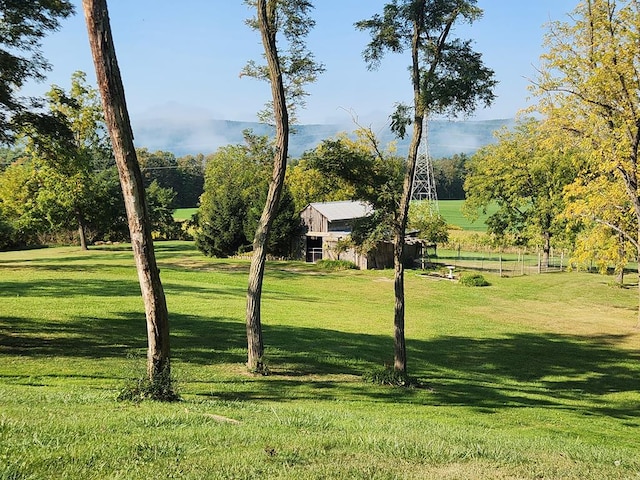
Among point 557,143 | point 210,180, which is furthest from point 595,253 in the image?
point 210,180

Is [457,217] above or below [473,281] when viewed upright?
above

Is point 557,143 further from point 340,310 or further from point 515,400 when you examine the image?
point 515,400

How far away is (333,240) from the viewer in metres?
49.2

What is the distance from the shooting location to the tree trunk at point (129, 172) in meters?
7.66

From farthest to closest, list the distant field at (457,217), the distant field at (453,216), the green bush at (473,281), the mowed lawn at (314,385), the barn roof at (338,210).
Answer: the distant field at (457,217) < the distant field at (453,216) < the barn roof at (338,210) < the green bush at (473,281) < the mowed lawn at (314,385)

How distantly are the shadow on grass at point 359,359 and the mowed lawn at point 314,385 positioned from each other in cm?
9

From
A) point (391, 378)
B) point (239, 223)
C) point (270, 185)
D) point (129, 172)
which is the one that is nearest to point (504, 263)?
point (239, 223)

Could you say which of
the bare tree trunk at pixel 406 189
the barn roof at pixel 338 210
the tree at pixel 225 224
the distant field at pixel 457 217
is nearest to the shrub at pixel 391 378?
the bare tree trunk at pixel 406 189

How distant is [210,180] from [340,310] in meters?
44.8

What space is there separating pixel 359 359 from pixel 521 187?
126ft

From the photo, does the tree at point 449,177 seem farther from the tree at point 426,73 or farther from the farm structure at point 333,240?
the tree at point 426,73

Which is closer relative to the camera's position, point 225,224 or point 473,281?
point 473,281

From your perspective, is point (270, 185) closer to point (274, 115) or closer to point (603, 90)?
point (274, 115)

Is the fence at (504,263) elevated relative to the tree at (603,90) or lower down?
lower down
